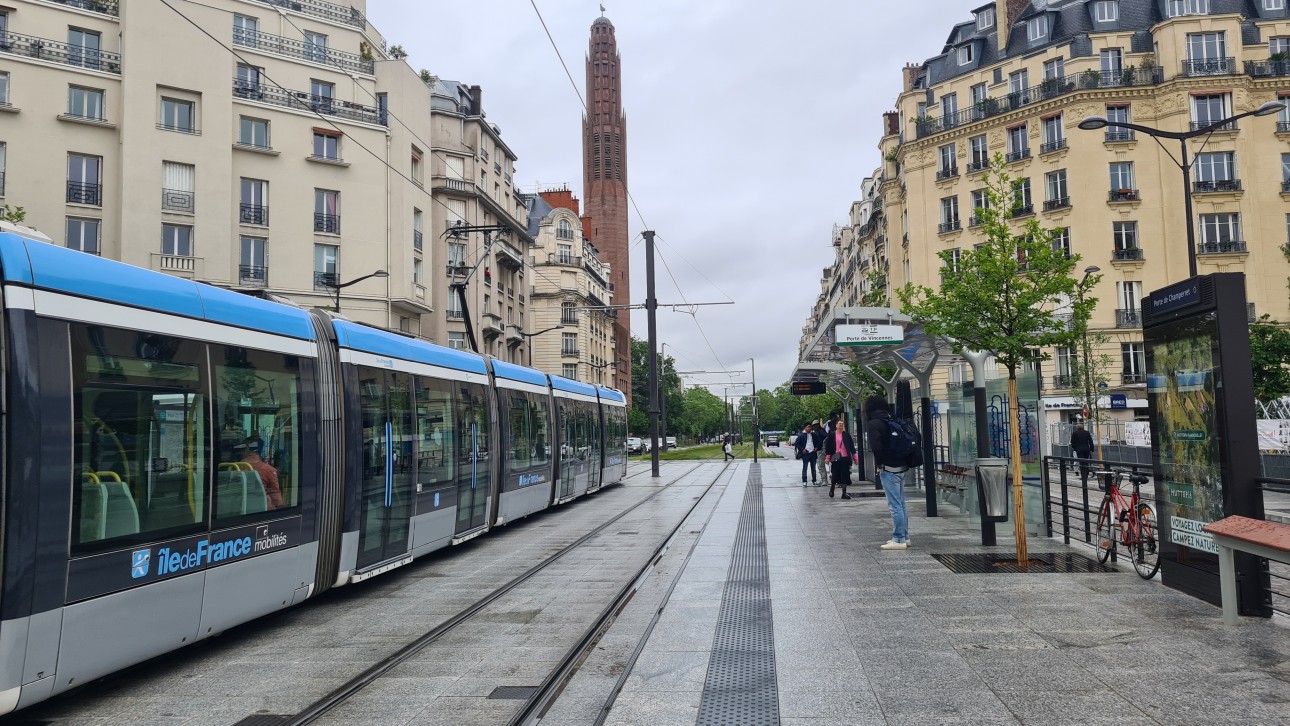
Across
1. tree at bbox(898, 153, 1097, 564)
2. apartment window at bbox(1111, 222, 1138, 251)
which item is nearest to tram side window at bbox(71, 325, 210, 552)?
tree at bbox(898, 153, 1097, 564)

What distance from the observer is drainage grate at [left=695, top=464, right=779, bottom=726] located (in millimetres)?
5027

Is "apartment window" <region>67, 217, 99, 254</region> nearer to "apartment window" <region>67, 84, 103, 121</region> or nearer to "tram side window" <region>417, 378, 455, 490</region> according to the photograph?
"apartment window" <region>67, 84, 103, 121</region>

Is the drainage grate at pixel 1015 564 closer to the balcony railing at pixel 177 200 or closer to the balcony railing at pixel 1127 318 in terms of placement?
the balcony railing at pixel 177 200

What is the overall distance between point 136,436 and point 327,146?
1302 inches

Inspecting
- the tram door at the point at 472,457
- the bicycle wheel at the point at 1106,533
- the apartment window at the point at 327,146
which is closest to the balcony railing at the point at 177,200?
the apartment window at the point at 327,146

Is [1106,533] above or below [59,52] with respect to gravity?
below

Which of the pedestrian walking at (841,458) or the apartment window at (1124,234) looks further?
the apartment window at (1124,234)

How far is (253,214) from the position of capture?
34.3 m

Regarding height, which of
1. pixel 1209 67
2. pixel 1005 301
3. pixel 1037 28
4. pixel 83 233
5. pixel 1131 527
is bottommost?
pixel 1131 527

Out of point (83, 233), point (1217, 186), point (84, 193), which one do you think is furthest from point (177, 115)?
point (1217, 186)

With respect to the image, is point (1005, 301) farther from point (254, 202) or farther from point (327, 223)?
point (254, 202)

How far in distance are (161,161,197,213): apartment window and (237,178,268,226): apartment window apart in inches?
79.9

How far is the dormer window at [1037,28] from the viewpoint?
4712cm

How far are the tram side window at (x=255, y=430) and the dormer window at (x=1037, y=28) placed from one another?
1899 inches
